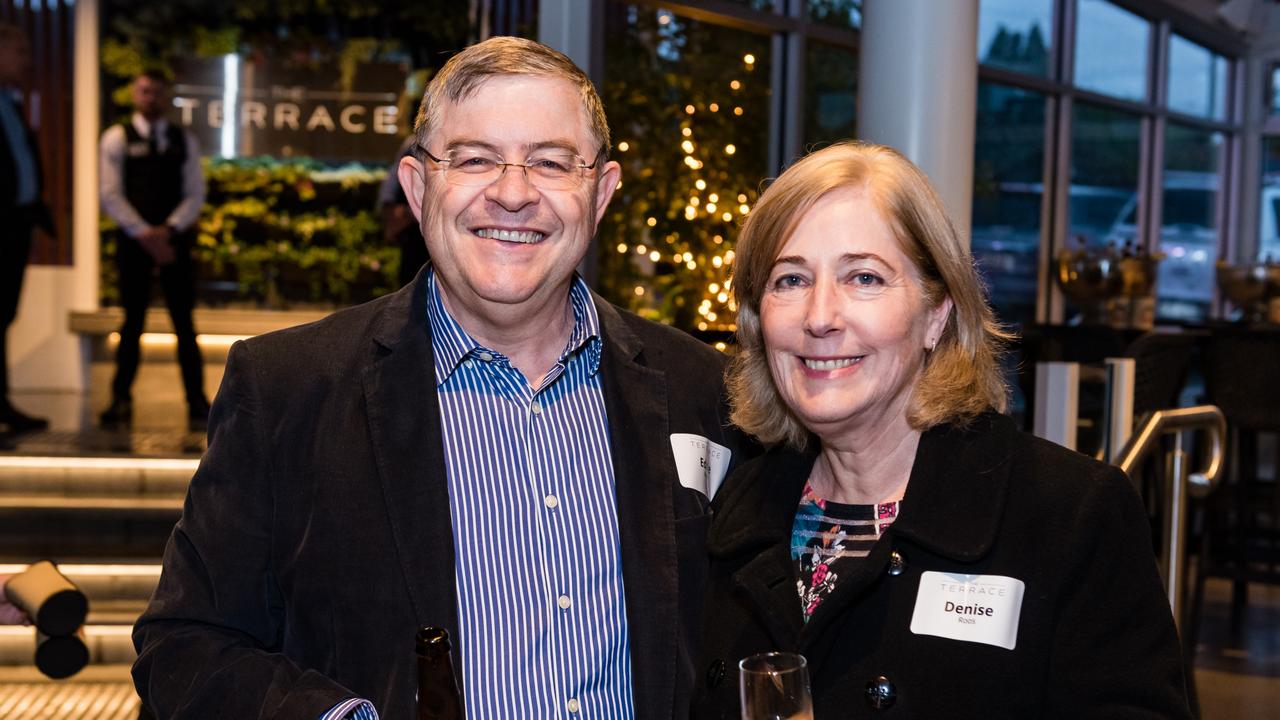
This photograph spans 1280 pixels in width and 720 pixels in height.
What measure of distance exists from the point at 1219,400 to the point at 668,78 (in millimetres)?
2768

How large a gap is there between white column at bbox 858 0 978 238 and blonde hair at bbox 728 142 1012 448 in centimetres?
214

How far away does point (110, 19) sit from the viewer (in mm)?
8773

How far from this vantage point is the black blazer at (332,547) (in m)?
1.51

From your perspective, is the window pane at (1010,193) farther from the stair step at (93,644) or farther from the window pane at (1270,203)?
the stair step at (93,644)

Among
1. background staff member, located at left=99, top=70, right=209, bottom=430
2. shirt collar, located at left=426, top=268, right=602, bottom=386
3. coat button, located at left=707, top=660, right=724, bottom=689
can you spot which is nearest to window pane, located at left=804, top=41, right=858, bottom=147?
background staff member, located at left=99, top=70, right=209, bottom=430

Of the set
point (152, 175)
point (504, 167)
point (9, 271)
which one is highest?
point (152, 175)

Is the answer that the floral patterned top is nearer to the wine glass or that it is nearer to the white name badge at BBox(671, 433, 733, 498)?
the white name badge at BBox(671, 433, 733, 498)

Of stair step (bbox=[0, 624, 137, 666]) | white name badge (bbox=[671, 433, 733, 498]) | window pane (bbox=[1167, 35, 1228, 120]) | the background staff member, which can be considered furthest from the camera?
window pane (bbox=[1167, 35, 1228, 120])

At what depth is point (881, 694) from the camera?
1.45m

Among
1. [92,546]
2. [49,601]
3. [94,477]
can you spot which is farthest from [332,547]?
[94,477]

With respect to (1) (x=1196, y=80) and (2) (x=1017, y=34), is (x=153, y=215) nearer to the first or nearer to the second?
(2) (x=1017, y=34)

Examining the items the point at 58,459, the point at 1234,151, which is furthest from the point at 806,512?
the point at 1234,151

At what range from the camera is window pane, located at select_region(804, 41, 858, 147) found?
625 cm

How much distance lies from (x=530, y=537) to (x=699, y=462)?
0.31 meters
